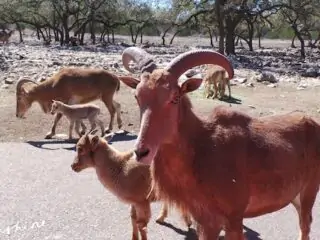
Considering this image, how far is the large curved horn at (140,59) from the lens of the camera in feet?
16.1

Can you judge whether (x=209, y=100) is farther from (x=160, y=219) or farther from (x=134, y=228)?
(x=134, y=228)

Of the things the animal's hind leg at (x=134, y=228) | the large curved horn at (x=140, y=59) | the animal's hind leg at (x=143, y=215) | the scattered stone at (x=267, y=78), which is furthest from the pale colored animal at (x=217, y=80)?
the large curved horn at (x=140, y=59)

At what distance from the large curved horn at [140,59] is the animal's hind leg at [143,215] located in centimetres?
164

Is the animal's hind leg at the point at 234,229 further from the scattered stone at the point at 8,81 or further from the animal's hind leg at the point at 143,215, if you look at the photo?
the scattered stone at the point at 8,81

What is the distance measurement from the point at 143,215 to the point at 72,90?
8.04 meters

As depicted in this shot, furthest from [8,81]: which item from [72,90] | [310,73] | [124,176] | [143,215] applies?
[143,215]

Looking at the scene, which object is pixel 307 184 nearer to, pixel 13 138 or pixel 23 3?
pixel 13 138

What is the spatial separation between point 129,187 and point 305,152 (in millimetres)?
2062

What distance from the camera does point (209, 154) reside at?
15.5ft

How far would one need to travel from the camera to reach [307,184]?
556cm

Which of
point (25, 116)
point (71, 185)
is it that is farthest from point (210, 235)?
point (25, 116)

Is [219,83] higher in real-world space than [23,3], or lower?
lower

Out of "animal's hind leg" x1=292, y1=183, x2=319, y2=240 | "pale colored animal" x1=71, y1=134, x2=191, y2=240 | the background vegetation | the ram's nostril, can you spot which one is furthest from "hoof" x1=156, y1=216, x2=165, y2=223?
the background vegetation

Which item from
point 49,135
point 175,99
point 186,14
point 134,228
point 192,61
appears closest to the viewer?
point 175,99
